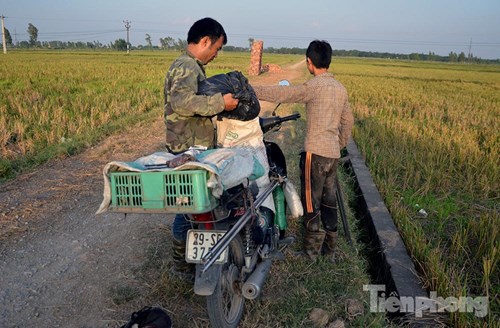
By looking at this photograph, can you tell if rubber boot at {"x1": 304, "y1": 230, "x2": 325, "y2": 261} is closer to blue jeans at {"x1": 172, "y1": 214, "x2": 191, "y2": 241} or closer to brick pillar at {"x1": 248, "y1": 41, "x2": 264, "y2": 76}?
blue jeans at {"x1": 172, "y1": 214, "x2": 191, "y2": 241}

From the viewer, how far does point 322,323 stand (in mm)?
2615

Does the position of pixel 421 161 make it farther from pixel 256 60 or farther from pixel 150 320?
pixel 256 60

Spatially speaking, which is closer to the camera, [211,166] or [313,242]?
[211,166]

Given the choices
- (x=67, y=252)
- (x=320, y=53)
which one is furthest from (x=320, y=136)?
(x=67, y=252)

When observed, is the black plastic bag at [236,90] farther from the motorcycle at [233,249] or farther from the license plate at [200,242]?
the license plate at [200,242]

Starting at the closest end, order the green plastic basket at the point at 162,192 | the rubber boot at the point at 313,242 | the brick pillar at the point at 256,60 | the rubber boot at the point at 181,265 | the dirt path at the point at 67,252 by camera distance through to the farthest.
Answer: the green plastic basket at the point at 162,192 < the dirt path at the point at 67,252 < the rubber boot at the point at 181,265 < the rubber boot at the point at 313,242 < the brick pillar at the point at 256,60

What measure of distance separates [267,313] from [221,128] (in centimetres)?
128

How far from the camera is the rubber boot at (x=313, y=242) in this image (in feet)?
11.4

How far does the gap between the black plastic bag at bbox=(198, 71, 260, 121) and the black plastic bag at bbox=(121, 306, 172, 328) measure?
125 centimetres

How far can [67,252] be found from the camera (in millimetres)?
3553

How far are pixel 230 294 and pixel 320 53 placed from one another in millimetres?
1894

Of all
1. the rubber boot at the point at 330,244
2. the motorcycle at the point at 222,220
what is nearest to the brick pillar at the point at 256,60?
the rubber boot at the point at 330,244

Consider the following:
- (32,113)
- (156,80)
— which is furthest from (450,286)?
(156,80)

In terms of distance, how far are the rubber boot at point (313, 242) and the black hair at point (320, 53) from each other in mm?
1396
